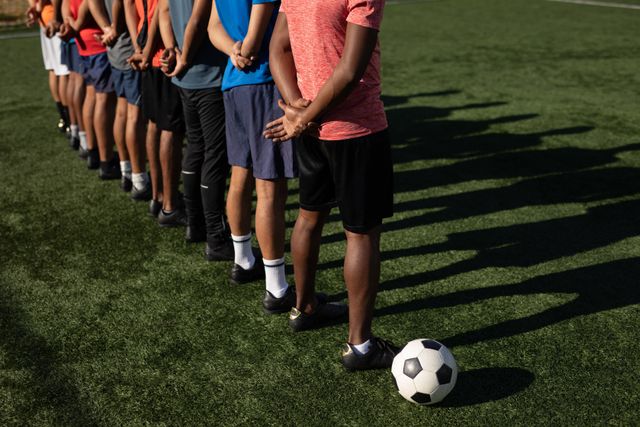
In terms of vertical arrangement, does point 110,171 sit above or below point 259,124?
below

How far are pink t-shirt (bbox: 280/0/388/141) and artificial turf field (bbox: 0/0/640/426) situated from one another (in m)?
1.10

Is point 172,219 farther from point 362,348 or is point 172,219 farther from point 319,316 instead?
point 362,348

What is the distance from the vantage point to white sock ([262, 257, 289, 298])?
373 cm

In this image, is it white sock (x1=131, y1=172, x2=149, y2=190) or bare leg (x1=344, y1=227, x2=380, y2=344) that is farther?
white sock (x1=131, y1=172, x2=149, y2=190)

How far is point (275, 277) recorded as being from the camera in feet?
12.3

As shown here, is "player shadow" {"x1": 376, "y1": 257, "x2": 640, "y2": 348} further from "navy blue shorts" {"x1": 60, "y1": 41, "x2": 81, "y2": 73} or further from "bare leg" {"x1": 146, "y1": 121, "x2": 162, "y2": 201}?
"navy blue shorts" {"x1": 60, "y1": 41, "x2": 81, "y2": 73}

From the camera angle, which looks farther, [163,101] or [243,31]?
[163,101]

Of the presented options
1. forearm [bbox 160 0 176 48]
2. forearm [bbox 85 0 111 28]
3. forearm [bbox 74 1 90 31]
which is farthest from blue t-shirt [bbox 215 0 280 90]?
forearm [bbox 74 1 90 31]

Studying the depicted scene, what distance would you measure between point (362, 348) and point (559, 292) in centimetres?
134

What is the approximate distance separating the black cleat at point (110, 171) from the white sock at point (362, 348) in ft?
11.2

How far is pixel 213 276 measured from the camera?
13.8ft

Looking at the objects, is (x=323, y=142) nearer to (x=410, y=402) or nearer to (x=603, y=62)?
(x=410, y=402)

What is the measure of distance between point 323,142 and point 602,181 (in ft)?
11.2

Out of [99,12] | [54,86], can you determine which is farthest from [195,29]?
[54,86]
